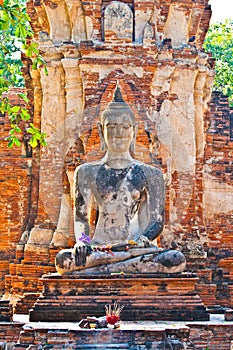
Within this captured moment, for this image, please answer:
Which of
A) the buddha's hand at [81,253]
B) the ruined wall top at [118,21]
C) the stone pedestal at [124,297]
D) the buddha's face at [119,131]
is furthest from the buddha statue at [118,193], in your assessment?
the ruined wall top at [118,21]

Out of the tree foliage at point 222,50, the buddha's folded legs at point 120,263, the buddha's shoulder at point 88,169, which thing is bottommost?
the buddha's folded legs at point 120,263

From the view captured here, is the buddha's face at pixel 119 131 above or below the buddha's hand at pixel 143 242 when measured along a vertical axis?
above

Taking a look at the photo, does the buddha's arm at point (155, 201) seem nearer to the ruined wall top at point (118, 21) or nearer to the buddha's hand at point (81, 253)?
the buddha's hand at point (81, 253)

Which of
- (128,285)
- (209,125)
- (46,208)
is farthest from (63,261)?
(209,125)

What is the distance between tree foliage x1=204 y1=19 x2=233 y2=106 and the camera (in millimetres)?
24141

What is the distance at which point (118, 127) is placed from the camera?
1073cm

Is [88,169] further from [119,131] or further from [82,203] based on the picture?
[119,131]

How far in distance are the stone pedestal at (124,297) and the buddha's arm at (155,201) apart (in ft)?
3.69

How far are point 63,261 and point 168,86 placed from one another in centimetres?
468

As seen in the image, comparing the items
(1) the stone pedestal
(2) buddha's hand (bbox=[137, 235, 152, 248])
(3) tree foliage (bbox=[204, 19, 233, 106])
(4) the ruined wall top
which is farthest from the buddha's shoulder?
(3) tree foliage (bbox=[204, 19, 233, 106])

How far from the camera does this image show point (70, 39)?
45.1 ft

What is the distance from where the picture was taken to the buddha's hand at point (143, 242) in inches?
391

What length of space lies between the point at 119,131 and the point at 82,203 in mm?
998

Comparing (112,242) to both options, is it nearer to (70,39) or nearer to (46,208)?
(46,208)
